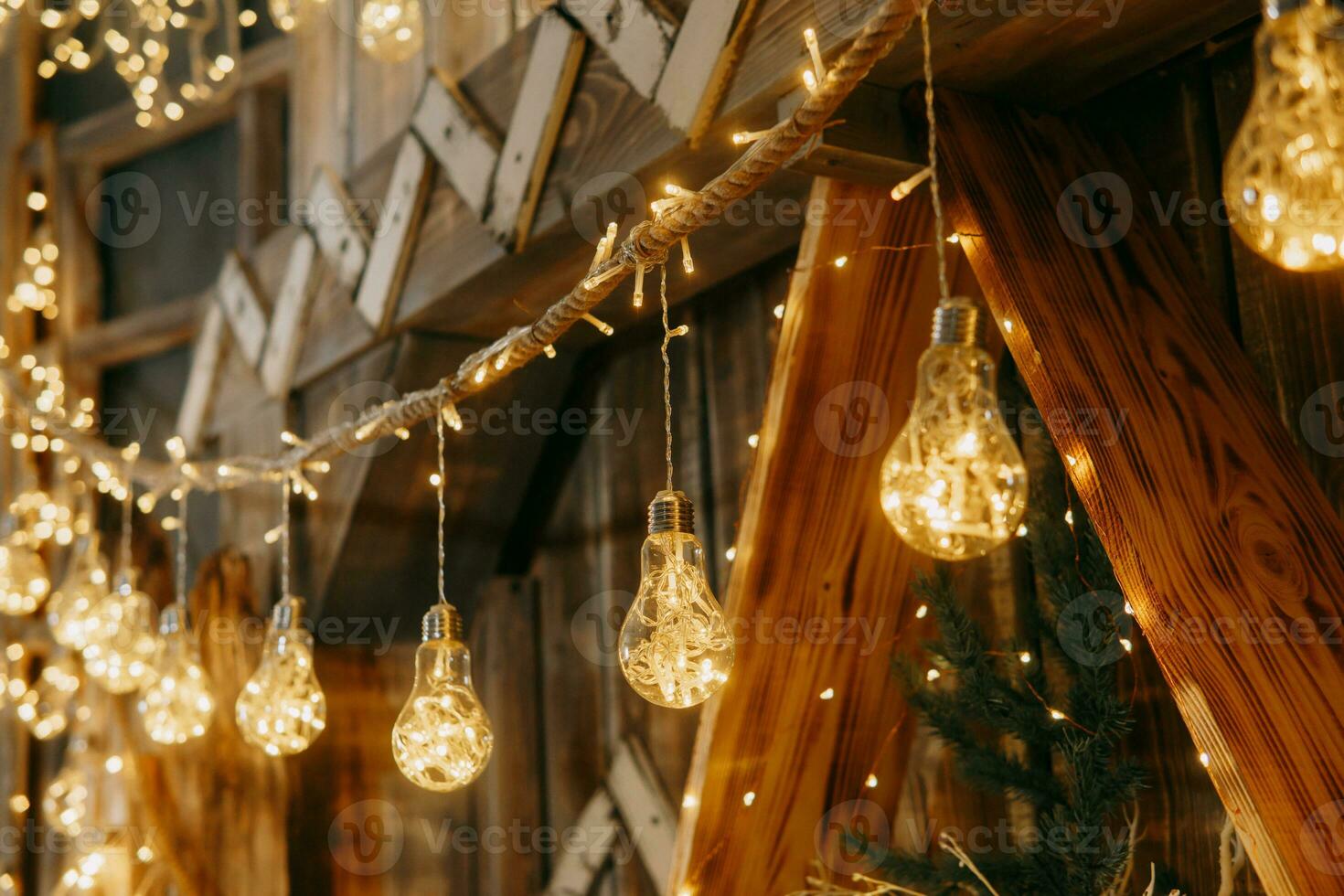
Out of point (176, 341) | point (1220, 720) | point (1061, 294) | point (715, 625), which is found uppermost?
point (176, 341)

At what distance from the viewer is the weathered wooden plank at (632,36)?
155 centimetres

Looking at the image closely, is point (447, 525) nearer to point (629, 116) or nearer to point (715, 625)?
point (629, 116)

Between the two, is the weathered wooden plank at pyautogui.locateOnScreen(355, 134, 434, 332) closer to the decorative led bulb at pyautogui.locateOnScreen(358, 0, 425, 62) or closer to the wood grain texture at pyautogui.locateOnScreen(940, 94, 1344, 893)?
the decorative led bulb at pyautogui.locateOnScreen(358, 0, 425, 62)

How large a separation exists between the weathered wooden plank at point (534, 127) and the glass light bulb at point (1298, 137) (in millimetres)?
1092

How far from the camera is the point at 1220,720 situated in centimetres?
111

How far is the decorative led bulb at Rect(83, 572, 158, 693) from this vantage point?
7.23 ft

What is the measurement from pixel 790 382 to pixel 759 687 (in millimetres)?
401

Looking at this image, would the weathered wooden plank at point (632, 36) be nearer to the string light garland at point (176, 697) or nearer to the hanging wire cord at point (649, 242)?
the hanging wire cord at point (649, 242)

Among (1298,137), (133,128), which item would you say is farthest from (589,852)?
(133,128)

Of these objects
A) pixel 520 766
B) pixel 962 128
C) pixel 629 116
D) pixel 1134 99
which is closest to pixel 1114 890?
pixel 962 128

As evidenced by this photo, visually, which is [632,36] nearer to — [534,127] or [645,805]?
[534,127]

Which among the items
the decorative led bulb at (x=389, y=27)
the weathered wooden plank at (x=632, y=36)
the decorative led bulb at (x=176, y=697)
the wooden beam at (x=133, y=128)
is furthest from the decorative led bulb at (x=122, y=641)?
the wooden beam at (x=133, y=128)

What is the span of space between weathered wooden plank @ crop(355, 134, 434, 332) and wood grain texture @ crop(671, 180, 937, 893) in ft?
2.85

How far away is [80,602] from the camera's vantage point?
7.88 feet
